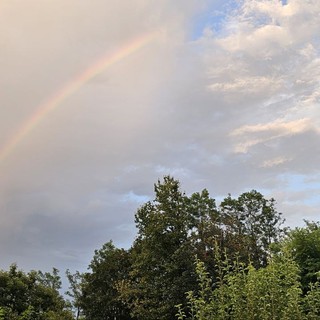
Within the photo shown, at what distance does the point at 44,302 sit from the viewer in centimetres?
3872

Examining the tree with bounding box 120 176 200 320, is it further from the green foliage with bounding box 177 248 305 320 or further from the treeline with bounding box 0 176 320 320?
the green foliage with bounding box 177 248 305 320

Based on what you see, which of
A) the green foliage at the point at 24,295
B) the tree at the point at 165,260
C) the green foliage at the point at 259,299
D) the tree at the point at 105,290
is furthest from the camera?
the tree at the point at 105,290

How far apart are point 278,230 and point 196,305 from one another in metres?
47.9

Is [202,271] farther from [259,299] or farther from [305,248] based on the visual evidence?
[305,248]

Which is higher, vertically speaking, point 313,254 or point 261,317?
point 313,254

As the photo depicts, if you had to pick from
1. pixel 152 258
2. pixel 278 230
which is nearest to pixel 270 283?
pixel 152 258

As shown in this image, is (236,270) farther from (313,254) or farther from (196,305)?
(313,254)

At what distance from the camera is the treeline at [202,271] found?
7.14m

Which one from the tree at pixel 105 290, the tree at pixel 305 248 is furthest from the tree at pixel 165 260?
the tree at pixel 105 290

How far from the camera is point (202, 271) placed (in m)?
8.05

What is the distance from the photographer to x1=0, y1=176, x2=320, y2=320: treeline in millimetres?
7141

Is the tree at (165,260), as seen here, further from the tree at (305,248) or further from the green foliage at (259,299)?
the green foliage at (259,299)

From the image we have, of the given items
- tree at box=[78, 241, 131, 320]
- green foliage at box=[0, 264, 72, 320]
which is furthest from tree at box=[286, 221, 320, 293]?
tree at box=[78, 241, 131, 320]

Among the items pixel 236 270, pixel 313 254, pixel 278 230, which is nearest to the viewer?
pixel 236 270
